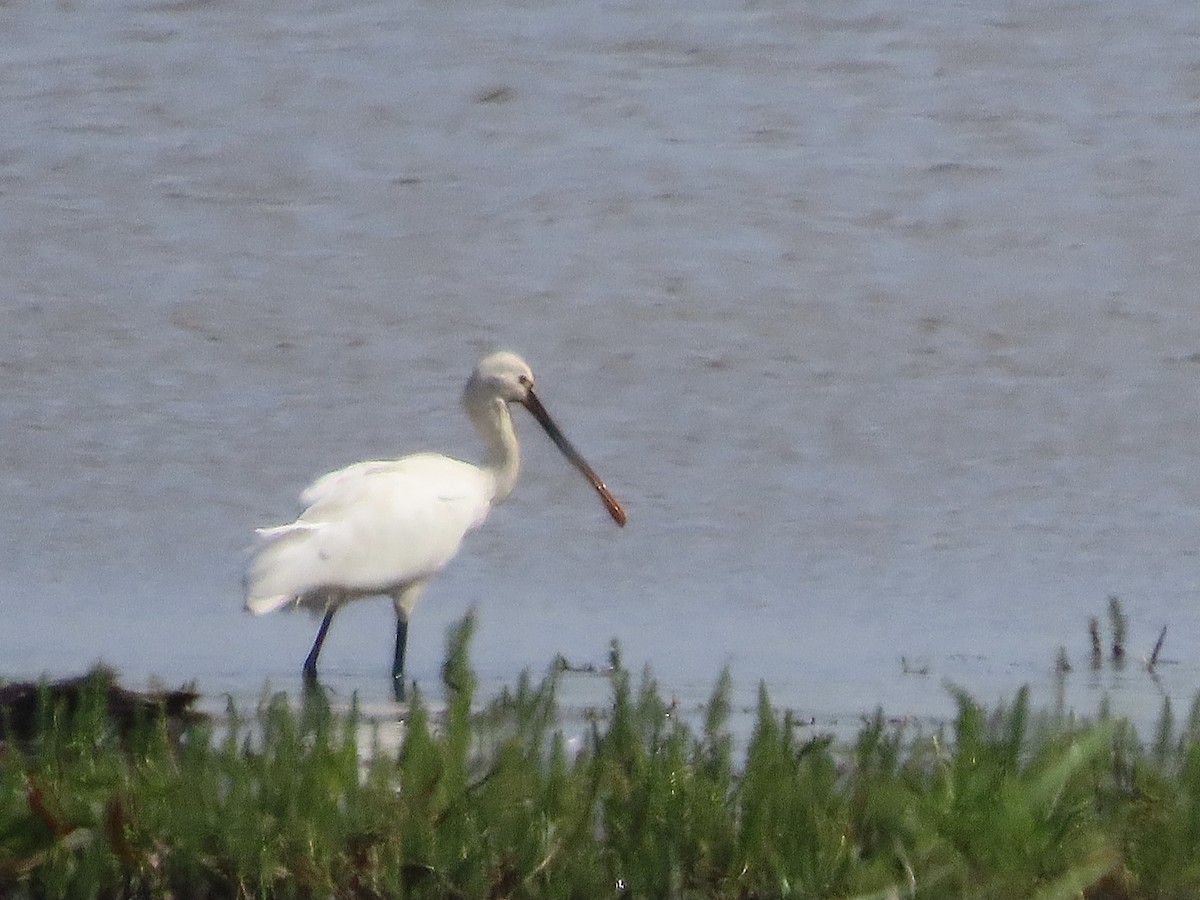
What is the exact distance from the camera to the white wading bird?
7918 mm

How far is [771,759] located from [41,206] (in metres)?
8.25

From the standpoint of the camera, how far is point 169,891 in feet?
14.0

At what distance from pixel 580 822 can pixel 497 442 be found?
499cm

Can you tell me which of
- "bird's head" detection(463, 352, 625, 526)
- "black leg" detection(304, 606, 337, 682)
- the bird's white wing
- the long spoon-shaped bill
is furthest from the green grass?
"bird's head" detection(463, 352, 625, 526)

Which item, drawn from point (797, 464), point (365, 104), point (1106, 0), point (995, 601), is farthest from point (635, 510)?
point (1106, 0)

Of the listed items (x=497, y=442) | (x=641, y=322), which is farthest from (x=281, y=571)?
(x=641, y=322)

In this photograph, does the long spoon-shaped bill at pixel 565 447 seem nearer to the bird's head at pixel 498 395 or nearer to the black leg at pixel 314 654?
the bird's head at pixel 498 395

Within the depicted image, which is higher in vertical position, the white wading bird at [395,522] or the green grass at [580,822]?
the white wading bird at [395,522]

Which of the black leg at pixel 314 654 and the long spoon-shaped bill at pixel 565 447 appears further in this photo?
the long spoon-shaped bill at pixel 565 447

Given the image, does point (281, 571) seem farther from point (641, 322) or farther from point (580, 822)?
point (580, 822)

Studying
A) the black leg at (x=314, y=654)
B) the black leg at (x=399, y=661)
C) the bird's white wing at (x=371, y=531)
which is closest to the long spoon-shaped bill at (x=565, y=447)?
the bird's white wing at (x=371, y=531)

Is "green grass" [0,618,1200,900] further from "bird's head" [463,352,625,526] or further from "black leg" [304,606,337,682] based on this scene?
"bird's head" [463,352,625,526]

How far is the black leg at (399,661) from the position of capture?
23.8ft

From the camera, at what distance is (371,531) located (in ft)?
27.6
